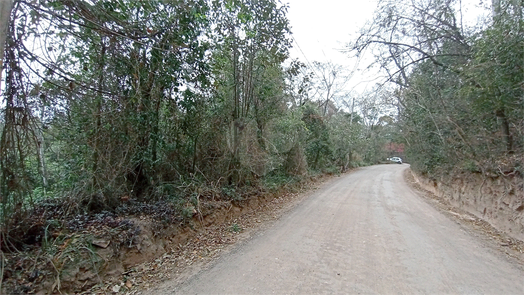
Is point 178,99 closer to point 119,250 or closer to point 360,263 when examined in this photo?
point 119,250

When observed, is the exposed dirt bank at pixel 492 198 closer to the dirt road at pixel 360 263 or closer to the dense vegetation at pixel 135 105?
the dirt road at pixel 360 263

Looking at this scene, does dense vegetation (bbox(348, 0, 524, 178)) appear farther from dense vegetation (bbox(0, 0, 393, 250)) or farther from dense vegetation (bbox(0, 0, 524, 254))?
dense vegetation (bbox(0, 0, 393, 250))

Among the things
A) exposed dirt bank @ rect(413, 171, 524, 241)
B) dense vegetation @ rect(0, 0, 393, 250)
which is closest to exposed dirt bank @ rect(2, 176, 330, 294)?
dense vegetation @ rect(0, 0, 393, 250)

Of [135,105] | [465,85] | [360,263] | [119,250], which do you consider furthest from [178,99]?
[465,85]

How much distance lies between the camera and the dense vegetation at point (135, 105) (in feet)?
10.4

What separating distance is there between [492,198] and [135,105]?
8364 millimetres

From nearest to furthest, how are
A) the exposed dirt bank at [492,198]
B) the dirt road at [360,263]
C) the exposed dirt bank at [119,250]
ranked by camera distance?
the exposed dirt bank at [119,250] → the dirt road at [360,263] → the exposed dirt bank at [492,198]

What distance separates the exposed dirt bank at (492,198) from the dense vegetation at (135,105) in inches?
230

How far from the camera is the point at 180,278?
3.29 meters

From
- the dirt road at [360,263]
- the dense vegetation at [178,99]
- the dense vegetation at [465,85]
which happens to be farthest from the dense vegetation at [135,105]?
the dense vegetation at [465,85]

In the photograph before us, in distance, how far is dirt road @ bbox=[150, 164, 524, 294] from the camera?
9.73ft

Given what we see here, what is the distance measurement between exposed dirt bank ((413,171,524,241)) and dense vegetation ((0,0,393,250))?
19.2ft

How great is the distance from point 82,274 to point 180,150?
345cm

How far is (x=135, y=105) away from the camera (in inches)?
193
